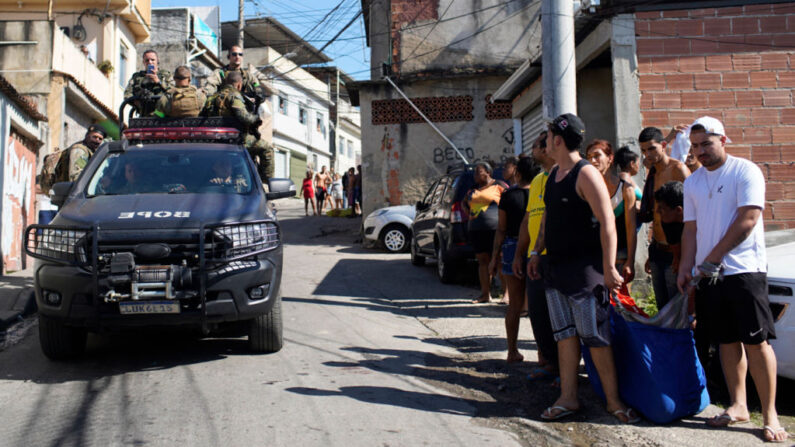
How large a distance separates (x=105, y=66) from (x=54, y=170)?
44.0 feet

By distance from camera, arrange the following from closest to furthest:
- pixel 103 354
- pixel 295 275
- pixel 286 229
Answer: pixel 103 354 → pixel 295 275 → pixel 286 229

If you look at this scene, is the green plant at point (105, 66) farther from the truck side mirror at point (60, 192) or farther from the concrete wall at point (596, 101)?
the truck side mirror at point (60, 192)

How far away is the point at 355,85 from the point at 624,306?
14.9 meters

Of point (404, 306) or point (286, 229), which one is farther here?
point (286, 229)

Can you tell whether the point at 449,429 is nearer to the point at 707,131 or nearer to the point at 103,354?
the point at 707,131

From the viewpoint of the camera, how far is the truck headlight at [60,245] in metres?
5.05

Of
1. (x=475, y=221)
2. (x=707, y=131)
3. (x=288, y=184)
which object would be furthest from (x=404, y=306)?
(x=707, y=131)

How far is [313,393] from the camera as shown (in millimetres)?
4723

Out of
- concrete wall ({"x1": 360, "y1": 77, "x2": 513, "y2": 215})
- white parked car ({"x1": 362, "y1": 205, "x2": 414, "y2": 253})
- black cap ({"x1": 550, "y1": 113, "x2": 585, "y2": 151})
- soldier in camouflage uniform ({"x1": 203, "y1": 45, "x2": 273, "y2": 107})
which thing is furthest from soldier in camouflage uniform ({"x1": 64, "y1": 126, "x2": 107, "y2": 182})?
concrete wall ({"x1": 360, "y1": 77, "x2": 513, "y2": 215})

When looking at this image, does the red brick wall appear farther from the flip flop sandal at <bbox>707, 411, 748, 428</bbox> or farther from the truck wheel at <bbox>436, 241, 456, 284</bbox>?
the flip flop sandal at <bbox>707, 411, 748, 428</bbox>

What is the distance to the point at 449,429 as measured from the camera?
405cm

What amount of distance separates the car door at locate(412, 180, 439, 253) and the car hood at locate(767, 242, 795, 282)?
641cm

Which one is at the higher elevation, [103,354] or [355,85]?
[355,85]

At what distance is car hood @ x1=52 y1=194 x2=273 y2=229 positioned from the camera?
516cm
